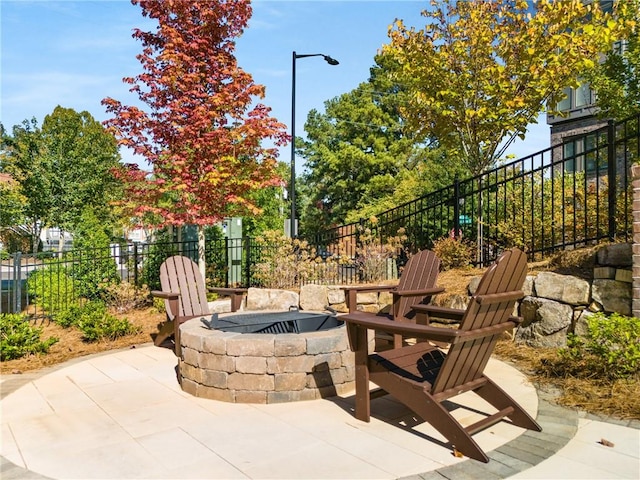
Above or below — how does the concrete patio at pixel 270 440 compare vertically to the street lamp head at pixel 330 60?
below

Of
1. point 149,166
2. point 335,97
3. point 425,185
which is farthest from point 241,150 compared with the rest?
Answer: point 335,97

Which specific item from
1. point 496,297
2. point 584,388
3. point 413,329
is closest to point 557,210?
point 584,388

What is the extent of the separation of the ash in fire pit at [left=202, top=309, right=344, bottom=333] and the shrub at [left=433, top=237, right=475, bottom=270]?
3343 mm

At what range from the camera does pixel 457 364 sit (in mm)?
2869

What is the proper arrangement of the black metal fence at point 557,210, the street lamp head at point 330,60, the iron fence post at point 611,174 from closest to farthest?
the iron fence post at point 611,174, the black metal fence at point 557,210, the street lamp head at point 330,60

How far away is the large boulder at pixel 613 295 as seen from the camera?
15.4 ft

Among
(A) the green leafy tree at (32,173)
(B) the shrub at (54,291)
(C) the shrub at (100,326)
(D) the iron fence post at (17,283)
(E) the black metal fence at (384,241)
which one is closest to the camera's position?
(C) the shrub at (100,326)

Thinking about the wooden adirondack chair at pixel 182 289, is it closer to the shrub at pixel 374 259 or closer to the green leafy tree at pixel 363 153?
the shrub at pixel 374 259

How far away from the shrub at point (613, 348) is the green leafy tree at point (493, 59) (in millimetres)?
5259

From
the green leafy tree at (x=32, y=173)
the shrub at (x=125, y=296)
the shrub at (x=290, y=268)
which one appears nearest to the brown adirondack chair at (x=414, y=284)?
the shrub at (x=290, y=268)

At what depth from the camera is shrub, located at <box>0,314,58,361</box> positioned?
532cm

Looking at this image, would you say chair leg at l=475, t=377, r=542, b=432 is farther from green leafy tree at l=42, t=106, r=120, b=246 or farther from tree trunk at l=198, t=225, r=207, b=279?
green leafy tree at l=42, t=106, r=120, b=246

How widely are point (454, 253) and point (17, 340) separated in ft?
20.3

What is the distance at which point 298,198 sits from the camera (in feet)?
112
